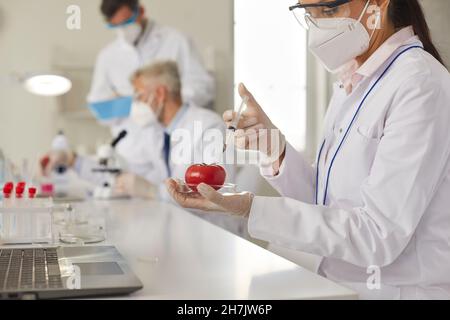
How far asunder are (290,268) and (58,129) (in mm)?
2978

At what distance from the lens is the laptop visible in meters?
0.87

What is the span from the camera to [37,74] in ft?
8.09

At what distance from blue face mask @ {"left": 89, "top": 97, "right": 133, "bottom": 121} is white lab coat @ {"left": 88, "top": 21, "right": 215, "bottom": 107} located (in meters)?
0.04

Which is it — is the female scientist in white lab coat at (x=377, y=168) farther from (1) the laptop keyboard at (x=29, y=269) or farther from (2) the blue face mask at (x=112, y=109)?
(2) the blue face mask at (x=112, y=109)

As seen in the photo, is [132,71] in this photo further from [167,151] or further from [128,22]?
[167,151]

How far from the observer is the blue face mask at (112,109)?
3.73m

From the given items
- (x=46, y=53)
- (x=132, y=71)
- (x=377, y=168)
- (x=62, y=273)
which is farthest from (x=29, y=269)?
(x=46, y=53)

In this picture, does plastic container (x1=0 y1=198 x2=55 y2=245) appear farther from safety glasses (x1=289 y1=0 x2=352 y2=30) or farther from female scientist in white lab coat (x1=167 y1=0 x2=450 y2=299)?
safety glasses (x1=289 y1=0 x2=352 y2=30)

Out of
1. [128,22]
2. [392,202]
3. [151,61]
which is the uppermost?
[128,22]

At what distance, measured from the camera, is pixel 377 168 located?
1.13 meters

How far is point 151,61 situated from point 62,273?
2.70 m
